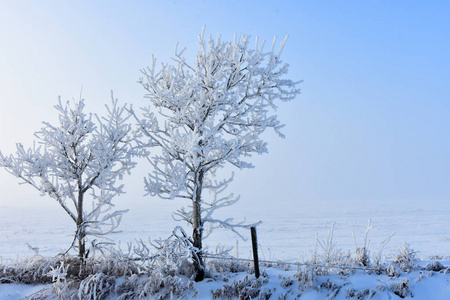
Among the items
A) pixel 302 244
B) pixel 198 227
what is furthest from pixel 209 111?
pixel 302 244

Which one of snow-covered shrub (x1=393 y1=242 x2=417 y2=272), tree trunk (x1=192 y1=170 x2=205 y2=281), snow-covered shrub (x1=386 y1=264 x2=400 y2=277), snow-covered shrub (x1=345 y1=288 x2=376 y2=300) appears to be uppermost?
tree trunk (x1=192 y1=170 x2=205 y2=281)

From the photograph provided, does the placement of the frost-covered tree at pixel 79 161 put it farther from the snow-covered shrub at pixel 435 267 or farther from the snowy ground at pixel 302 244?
the snow-covered shrub at pixel 435 267

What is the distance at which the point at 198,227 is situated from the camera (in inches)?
284

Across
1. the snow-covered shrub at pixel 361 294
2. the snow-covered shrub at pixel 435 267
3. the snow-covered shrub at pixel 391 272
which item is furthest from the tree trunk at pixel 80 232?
the snow-covered shrub at pixel 435 267

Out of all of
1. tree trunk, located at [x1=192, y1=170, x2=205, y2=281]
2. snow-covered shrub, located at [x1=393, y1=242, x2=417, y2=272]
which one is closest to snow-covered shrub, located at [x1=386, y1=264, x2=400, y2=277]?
snow-covered shrub, located at [x1=393, y1=242, x2=417, y2=272]

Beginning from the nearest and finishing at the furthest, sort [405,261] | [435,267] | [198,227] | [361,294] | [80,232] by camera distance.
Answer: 1. [361,294]
2. [435,267]
3. [405,261]
4. [198,227]
5. [80,232]

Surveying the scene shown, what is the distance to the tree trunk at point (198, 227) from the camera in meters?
6.96

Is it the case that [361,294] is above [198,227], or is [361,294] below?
below

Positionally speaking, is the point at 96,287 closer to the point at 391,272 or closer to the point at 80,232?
the point at 80,232

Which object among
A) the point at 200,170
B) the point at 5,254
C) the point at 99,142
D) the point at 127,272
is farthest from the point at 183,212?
the point at 5,254

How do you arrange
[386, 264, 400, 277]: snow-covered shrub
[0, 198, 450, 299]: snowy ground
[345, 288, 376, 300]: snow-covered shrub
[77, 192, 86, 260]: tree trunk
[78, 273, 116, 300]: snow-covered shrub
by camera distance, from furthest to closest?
[77, 192, 86, 260]: tree trunk → [386, 264, 400, 277]: snow-covered shrub → [78, 273, 116, 300]: snow-covered shrub → [0, 198, 450, 299]: snowy ground → [345, 288, 376, 300]: snow-covered shrub

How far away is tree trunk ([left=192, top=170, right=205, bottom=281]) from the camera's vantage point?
6.96m

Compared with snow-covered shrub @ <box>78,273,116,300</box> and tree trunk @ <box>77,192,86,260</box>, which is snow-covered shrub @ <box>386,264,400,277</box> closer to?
snow-covered shrub @ <box>78,273,116,300</box>

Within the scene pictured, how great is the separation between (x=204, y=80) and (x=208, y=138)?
1.24 m
